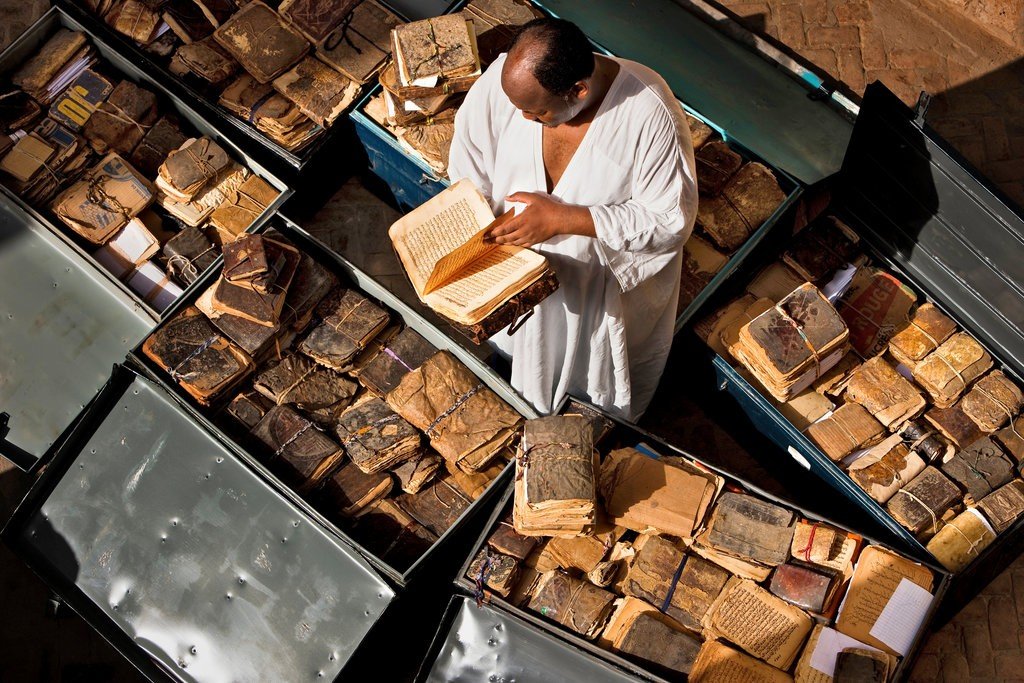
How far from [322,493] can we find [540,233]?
7.53 ft

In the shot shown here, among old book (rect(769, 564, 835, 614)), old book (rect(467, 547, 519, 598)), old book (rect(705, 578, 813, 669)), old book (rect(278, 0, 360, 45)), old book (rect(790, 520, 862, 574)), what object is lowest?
old book (rect(467, 547, 519, 598))

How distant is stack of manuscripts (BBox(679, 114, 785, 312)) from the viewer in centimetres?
586

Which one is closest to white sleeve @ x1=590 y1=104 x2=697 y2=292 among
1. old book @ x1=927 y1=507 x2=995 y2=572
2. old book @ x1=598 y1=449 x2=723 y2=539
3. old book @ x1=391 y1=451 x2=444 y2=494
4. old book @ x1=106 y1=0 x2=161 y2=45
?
old book @ x1=598 y1=449 x2=723 y2=539

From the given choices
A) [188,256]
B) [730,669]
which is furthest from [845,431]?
[188,256]

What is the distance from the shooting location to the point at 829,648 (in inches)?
185

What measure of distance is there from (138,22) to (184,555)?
3.89m

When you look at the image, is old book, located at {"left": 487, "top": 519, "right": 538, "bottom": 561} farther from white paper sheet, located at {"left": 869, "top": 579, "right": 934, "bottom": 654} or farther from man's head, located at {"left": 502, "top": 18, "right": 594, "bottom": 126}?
man's head, located at {"left": 502, "top": 18, "right": 594, "bottom": 126}

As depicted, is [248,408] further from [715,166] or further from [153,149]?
[715,166]

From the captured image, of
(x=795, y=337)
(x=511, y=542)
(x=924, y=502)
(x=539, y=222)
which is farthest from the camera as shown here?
(x=795, y=337)

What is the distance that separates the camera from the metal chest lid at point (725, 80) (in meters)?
6.70

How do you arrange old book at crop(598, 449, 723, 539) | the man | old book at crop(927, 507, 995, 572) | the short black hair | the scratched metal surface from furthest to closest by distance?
1. old book at crop(927, 507, 995, 572)
2. old book at crop(598, 449, 723, 539)
3. the scratched metal surface
4. the man
5. the short black hair

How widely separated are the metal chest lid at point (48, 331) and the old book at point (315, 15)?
2.18m

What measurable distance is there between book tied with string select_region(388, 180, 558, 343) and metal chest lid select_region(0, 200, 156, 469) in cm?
274

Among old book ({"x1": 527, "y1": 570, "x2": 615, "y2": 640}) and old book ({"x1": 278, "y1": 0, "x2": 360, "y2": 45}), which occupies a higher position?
old book ({"x1": 278, "y1": 0, "x2": 360, "y2": 45})
